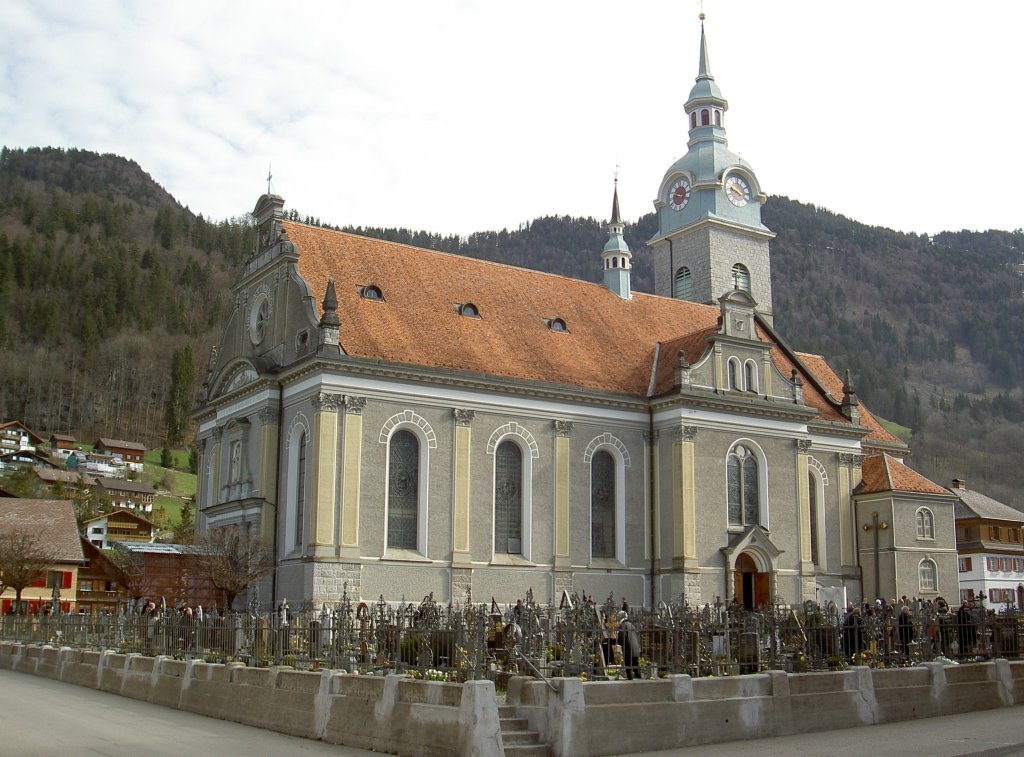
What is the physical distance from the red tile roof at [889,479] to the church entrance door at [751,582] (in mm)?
8639

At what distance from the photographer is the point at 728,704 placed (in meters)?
17.5

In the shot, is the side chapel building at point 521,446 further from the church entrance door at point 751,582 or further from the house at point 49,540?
the house at point 49,540

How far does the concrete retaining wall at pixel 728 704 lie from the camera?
15695 mm

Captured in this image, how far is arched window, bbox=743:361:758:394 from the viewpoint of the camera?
44.9 metres

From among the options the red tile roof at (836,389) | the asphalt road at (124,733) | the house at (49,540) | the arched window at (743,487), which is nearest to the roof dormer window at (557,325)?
the arched window at (743,487)

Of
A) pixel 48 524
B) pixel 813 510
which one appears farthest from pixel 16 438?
pixel 813 510

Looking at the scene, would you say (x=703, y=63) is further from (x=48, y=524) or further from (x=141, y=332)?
(x=141, y=332)

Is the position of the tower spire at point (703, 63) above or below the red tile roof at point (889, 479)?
above

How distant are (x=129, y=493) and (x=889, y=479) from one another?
9229 cm

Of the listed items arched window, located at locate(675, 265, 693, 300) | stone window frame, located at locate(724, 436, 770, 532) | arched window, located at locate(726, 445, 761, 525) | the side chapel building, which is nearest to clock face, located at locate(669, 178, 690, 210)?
arched window, located at locate(675, 265, 693, 300)

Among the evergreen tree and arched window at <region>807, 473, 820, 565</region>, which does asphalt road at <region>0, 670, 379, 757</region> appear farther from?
the evergreen tree

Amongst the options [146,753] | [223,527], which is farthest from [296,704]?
[223,527]

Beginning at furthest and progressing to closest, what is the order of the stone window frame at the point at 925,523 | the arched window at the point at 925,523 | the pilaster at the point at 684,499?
the arched window at the point at 925,523 → the stone window frame at the point at 925,523 → the pilaster at the point at 684,499

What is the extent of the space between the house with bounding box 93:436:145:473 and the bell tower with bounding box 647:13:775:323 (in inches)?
3770
